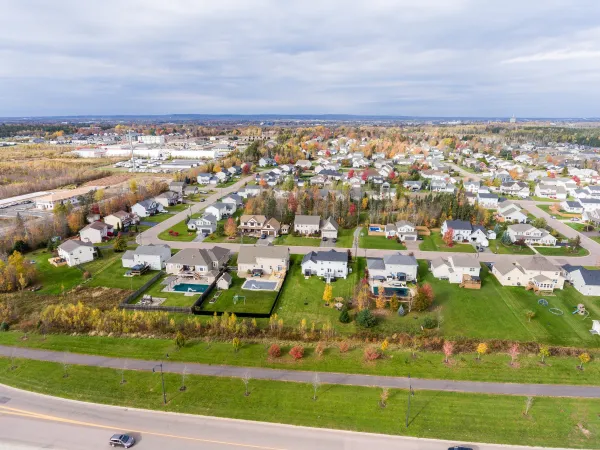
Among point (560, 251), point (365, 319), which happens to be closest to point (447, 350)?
point (365, 319)

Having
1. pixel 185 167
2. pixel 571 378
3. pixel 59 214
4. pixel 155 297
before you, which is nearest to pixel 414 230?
pixel 571 378

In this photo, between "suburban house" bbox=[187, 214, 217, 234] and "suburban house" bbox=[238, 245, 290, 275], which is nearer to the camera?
"suburban house" bbox=[238, 245, 290, 275]

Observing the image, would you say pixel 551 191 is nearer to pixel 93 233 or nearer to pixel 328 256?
pixel 328 256

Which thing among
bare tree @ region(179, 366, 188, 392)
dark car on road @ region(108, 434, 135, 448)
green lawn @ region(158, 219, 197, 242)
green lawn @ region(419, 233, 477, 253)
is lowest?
dark car on road @ region(108, 434, 135, 448)

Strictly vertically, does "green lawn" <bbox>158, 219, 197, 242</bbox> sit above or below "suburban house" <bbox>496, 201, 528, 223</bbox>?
below

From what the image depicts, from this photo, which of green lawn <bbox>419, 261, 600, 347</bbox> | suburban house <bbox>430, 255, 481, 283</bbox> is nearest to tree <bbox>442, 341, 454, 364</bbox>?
green lawn <bbox>419, 261, 600, 347</bbox>

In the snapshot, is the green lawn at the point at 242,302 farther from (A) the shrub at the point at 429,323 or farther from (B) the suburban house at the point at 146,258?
(A) the shrub at the point at 429,323

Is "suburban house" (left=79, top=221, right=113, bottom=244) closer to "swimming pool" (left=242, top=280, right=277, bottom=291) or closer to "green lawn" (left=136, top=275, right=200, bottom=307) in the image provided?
"green lawn" (left=136, top=275, right=200, bottom=307)

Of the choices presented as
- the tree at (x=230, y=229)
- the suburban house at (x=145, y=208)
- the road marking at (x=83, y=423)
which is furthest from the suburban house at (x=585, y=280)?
the suburban house at (x=145, y=208)
